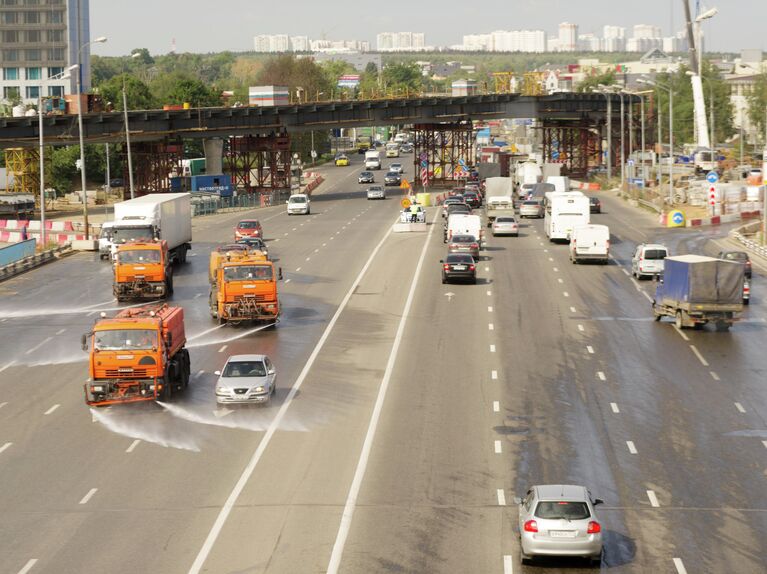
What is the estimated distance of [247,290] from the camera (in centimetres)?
4962

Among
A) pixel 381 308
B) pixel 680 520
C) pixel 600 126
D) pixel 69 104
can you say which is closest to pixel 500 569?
pixel 680 520

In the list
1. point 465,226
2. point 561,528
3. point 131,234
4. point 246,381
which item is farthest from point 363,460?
point 465,226

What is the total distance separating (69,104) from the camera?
121750 millimetres

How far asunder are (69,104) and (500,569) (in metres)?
105

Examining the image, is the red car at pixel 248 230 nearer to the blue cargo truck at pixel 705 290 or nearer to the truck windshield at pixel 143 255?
the truck windshield at pixel 143 255

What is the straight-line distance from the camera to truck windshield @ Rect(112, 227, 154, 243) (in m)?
64.1

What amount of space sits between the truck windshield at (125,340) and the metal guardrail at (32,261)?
32577mm

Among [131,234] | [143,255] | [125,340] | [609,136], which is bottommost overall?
[125,340]

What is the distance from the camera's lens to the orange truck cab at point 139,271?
56.5 m

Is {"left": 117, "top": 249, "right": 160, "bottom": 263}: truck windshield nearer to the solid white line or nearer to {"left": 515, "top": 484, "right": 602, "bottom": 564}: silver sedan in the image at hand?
the solid white line

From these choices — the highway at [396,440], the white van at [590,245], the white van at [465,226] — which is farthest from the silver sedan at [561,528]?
the white van at [465,226]

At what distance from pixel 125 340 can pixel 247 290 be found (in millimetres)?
12789

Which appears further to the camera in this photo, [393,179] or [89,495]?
[393,179]

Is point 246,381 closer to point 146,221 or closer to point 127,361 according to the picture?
point 127,361
